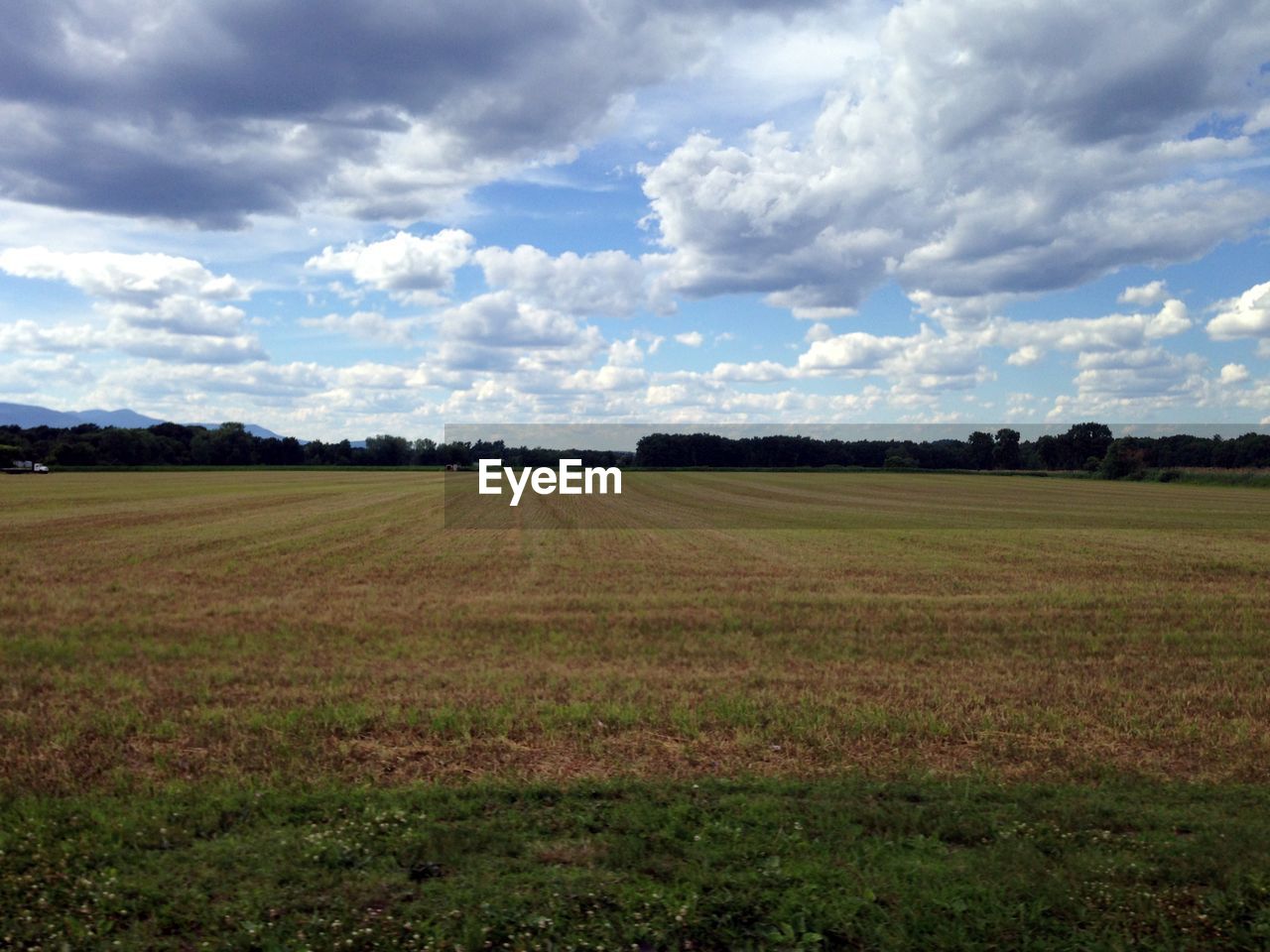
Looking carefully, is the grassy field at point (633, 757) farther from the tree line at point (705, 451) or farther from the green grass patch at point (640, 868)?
the tree line at point (705, 451)

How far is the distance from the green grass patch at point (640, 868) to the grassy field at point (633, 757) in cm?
3

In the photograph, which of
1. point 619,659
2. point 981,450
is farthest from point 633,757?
point 981,450

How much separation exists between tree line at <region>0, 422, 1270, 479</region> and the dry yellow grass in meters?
57.6

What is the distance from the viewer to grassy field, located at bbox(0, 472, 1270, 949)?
5238 millimetres

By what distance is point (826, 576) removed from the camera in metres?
20.4

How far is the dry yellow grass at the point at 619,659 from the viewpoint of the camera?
8484 millimetres

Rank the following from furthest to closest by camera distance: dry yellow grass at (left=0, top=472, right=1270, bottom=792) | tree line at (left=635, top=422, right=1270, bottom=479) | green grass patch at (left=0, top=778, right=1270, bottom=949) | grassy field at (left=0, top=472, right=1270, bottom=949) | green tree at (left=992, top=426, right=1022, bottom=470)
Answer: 1. green tree at (left=992, top=426, right=1022, bottom=470)
2. tree line at (left=635, top=422, right=1270, bottom=479)
3. dry yellow grass at (left=0, top=472, right=1270, bottom=792)
4. grassy field at (left=0, top=472, right=1270, bottom=949)
5. green grass patch at (left=0, top=778, right=1270, bottom=949)

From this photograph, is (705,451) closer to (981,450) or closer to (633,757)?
(981,450)

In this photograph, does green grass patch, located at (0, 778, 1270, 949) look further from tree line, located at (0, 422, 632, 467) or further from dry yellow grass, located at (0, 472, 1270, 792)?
tree line, located at (0, 422, 632, 467)

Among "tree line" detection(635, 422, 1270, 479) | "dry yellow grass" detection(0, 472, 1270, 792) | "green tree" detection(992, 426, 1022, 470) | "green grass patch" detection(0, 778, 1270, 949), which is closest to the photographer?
"green grass patch" detection(0, 778, 1270, 949)

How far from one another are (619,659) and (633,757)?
161 inches

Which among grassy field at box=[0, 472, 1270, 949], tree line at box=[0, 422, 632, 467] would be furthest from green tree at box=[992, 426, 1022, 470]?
Answer: grassy field at box=[0, 472, 1270, 949]

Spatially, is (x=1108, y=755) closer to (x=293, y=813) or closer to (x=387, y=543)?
(x=293, y=813)

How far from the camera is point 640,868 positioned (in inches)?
226
